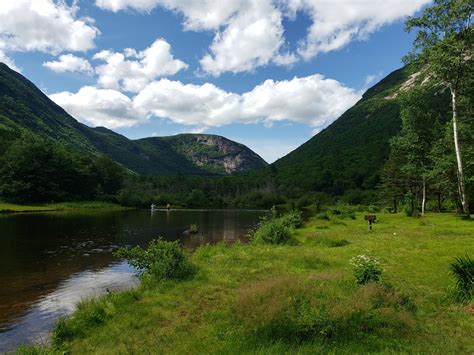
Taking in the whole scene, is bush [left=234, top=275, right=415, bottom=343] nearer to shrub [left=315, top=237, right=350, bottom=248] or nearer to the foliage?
shrub [left=315, top=237, right=350, bottom=248]

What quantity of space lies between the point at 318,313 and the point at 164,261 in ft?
33.5

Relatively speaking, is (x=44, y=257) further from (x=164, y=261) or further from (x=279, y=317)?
(x=279, y=317)

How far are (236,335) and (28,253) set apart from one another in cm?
2692

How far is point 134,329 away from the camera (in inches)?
437

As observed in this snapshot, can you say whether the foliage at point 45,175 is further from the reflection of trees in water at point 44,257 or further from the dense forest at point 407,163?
the reflection of trees in water at point 44,257

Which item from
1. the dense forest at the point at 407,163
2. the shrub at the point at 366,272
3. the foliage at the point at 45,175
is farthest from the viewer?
the foliage at the point at 45,175

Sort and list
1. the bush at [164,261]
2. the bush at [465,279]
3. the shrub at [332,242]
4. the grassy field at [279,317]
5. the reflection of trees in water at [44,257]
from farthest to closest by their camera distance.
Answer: the shrub at [332,242], the reflection of trees in water at [44,257], the bush at [164,261], the bush at [465,279], the grassy field at [279,317]

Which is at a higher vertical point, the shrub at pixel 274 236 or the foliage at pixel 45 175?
the foliage at pixel 45 175

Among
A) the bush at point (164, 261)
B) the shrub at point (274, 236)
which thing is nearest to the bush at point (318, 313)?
the bush at point (164, 261)

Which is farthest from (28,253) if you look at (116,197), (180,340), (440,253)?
(116,197)

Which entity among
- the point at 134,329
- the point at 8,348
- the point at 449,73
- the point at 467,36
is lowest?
the point at 8,348

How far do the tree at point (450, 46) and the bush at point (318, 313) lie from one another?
109 feet

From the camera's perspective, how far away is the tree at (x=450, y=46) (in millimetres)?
37734

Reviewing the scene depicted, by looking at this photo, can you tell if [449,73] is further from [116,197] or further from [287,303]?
[116,197]
